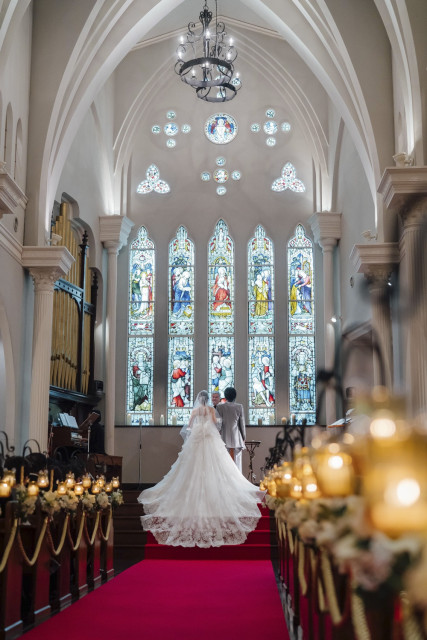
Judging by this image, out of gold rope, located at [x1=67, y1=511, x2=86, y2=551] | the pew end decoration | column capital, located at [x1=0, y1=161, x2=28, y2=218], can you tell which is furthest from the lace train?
the pew end decoration

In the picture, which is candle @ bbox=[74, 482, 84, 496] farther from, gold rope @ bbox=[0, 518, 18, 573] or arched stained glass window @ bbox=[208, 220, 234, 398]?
arched stained glass window @ bbox=[208, 220, 234, 398]

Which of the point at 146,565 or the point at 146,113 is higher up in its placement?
the point at 146,113

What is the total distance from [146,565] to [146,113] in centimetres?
1335

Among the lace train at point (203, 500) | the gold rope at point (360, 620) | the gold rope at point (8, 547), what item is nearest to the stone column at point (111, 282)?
the lace train at point (203, 500)

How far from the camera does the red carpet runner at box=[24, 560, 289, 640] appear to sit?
21.9 ft

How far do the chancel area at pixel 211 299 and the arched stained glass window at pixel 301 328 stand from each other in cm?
6

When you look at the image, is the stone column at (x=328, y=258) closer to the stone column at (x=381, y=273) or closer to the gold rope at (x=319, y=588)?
the stone column at (x=381, y=273)

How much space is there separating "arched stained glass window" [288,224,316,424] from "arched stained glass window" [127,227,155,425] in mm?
3600

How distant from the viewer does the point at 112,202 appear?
2111 cm

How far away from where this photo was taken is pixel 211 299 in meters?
21.0

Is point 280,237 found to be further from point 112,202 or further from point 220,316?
point 112,202

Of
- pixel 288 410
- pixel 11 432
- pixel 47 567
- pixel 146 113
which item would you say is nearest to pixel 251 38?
pixel 146 113

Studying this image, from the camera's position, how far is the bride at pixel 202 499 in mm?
12555

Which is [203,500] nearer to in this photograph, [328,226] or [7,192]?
[7,192]
